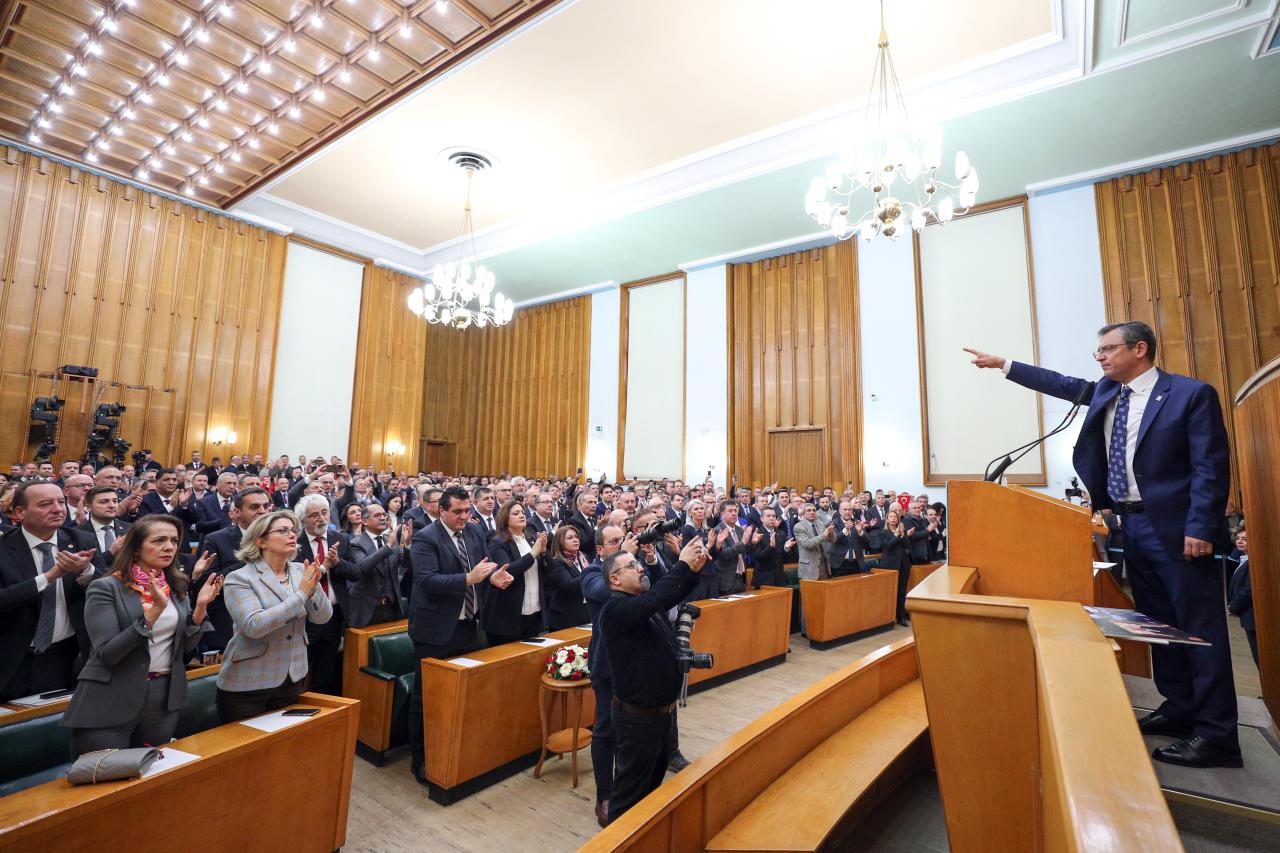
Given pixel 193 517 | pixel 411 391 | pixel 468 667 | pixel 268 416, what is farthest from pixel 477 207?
pixel 468 667

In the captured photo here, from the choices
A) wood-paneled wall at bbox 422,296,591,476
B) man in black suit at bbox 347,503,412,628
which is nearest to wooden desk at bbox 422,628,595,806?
man in black suit at bbox 347,503,412,628

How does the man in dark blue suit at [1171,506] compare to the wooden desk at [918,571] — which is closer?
the man in dark blue suit at [1171,506]

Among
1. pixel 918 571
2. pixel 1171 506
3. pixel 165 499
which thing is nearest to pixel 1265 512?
pixel 1171 506

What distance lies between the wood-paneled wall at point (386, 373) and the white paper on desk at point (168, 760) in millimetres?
11216

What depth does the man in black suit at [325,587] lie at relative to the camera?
3336mm

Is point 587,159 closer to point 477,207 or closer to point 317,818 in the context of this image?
point 477,207

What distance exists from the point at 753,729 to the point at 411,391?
12.8 meters

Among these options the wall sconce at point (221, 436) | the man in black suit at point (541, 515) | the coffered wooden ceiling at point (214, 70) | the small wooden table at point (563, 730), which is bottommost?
the small wooden table at point (563, 730)

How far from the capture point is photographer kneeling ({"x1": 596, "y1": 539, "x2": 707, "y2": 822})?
2.26m

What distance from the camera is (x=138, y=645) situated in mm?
2094

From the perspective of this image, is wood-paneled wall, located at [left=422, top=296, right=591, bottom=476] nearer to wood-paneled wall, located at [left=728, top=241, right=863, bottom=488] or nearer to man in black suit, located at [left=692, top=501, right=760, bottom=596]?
wood-paneled wall, located at [left=728, top=241, right=863, bottom=488]

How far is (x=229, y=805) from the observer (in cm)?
207

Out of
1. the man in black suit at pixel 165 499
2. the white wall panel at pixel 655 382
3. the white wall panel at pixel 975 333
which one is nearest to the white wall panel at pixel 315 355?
the white wall panel at pixel 655 382

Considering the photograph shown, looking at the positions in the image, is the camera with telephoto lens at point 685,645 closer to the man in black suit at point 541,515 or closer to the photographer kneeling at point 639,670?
the photographer kneeling at point 639,670
